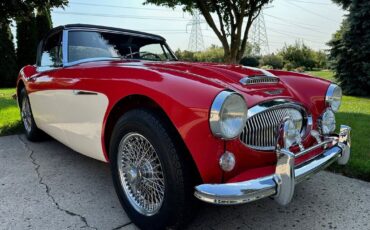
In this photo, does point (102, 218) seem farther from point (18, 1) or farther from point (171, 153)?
point (18, 1)

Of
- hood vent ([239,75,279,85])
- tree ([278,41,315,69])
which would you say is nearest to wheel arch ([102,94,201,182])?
Result: hood vent ([239,75,279,85])

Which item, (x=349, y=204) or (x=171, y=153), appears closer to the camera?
Answer: (x=171, y=153)

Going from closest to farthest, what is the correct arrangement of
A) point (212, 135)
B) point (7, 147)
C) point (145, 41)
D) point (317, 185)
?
point (212, 135), point (317, 185), point (145, 41), point (7, 147)

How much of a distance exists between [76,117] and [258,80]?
1.55 metres

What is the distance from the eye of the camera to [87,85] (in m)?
2.62

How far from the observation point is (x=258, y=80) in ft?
7.82

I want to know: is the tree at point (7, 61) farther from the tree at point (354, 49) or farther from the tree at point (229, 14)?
the tree at point (354, 49)

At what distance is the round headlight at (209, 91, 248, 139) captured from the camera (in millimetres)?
1790

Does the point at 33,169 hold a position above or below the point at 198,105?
below

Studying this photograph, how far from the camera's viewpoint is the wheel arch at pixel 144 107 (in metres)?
1.95

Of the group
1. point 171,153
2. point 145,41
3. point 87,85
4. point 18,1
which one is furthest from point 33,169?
point 18,1

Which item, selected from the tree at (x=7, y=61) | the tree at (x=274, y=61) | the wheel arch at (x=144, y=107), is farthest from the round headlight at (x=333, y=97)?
the tree at (x=274, y=61)

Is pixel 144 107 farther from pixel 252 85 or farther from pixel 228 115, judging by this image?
pixel 252 85

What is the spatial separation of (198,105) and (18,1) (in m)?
7.93
